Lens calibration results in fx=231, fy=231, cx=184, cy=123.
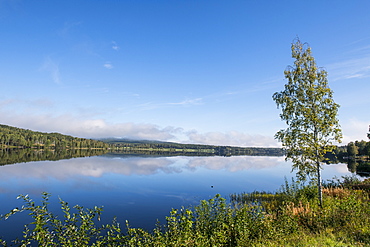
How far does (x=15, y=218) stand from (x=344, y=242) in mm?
22279

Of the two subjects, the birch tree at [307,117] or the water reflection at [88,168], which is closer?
A: the birch tree at [307,117]

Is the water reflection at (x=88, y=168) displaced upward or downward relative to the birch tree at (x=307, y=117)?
downward

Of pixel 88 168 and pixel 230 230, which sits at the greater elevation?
pixel 230 230

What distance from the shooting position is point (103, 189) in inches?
1331

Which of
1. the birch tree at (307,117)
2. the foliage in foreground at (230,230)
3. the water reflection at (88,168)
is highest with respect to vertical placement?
the birch tree at (307,117)

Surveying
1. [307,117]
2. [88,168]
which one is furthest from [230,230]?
[88,168]

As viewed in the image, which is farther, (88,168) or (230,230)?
(88,168)

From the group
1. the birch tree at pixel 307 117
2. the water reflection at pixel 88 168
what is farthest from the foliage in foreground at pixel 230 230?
the water reflection at pixel 88 168

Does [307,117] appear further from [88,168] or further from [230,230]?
[88,168]

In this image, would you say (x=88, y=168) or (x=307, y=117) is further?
(x=88, y=168)

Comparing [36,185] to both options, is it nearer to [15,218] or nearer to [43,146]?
[15,218]

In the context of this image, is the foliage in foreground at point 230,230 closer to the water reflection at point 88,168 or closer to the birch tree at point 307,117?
the birch tree at point 307,117

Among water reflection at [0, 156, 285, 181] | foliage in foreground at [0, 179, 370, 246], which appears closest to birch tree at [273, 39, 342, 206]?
foliage in foreground at [0, 179, 370, 246]

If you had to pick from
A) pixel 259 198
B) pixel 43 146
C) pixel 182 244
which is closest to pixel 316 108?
pixel 182 244
